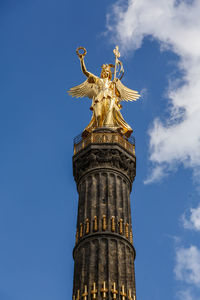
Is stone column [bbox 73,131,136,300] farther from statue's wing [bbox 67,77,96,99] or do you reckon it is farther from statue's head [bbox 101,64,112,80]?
statue's head [bbox 101,64,112,80]

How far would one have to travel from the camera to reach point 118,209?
34.6 meters

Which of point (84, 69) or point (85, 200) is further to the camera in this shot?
point (84, 69)

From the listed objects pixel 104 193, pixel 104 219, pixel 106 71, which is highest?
pixel 106 71

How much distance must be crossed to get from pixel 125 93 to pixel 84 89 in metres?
3.73

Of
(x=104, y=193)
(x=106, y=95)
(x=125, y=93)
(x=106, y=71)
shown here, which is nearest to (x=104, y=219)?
(x=104, y=193)

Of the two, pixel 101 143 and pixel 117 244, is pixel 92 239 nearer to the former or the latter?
pixel 117 244

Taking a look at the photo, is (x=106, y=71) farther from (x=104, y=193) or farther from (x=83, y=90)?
(x=104, y=193)

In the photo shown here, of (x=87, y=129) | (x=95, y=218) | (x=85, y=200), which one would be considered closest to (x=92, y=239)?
(x=95, y=218)

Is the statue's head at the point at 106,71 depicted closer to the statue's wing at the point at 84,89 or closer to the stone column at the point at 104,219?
the statue's wing at the point at 84,89

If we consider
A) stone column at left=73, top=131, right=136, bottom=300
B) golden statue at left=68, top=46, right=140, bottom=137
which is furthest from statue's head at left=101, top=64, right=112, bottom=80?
stone column at left=73, top=131, right=136, bottom=300

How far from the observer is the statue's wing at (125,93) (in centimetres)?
4519

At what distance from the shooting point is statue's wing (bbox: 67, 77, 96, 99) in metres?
44.6

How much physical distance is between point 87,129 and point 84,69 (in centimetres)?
596

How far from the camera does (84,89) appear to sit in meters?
45.0
